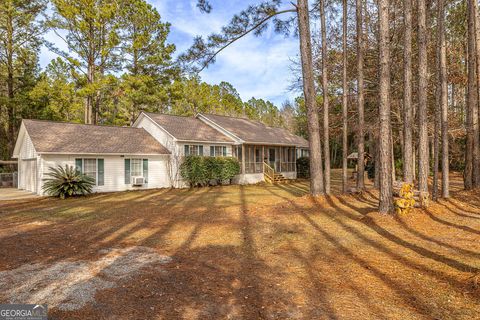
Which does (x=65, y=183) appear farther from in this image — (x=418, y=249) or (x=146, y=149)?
(x=418, y=249)

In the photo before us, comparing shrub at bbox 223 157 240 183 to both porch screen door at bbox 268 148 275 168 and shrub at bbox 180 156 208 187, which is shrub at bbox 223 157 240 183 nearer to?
shrub at bbox 180 156 208 187

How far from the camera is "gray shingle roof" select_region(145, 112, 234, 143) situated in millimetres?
20558

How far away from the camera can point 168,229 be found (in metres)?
8.17

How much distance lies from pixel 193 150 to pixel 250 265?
15822 millimetres

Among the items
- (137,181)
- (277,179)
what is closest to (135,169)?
(137,181)

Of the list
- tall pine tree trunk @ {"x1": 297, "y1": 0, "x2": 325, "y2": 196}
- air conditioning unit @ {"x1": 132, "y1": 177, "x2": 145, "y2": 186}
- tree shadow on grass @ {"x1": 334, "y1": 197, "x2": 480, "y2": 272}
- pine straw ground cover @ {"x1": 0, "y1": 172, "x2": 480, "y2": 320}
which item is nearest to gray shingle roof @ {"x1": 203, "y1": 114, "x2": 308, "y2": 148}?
air conditioning unit @ {"x1": 132, "y1": 177, "x2": 145, "y2": 186}

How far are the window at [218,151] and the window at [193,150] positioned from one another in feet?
3.13

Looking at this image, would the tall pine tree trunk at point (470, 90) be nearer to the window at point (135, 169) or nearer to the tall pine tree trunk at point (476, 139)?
the tall pine tree trunk at point (476, 139)

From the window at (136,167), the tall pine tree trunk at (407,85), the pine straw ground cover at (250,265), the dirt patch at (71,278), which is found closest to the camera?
the pine straw ground cover at (250,265)

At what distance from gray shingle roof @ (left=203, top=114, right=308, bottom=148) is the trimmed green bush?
7.65 feet

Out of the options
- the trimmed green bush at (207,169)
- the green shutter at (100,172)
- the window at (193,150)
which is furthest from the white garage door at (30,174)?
the window at (193,150)

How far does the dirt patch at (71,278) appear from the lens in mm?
3938

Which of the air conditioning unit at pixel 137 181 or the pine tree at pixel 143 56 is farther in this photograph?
the pine tree at pixel 143 56

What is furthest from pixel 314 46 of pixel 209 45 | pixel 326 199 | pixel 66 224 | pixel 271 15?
pixel 66 224
